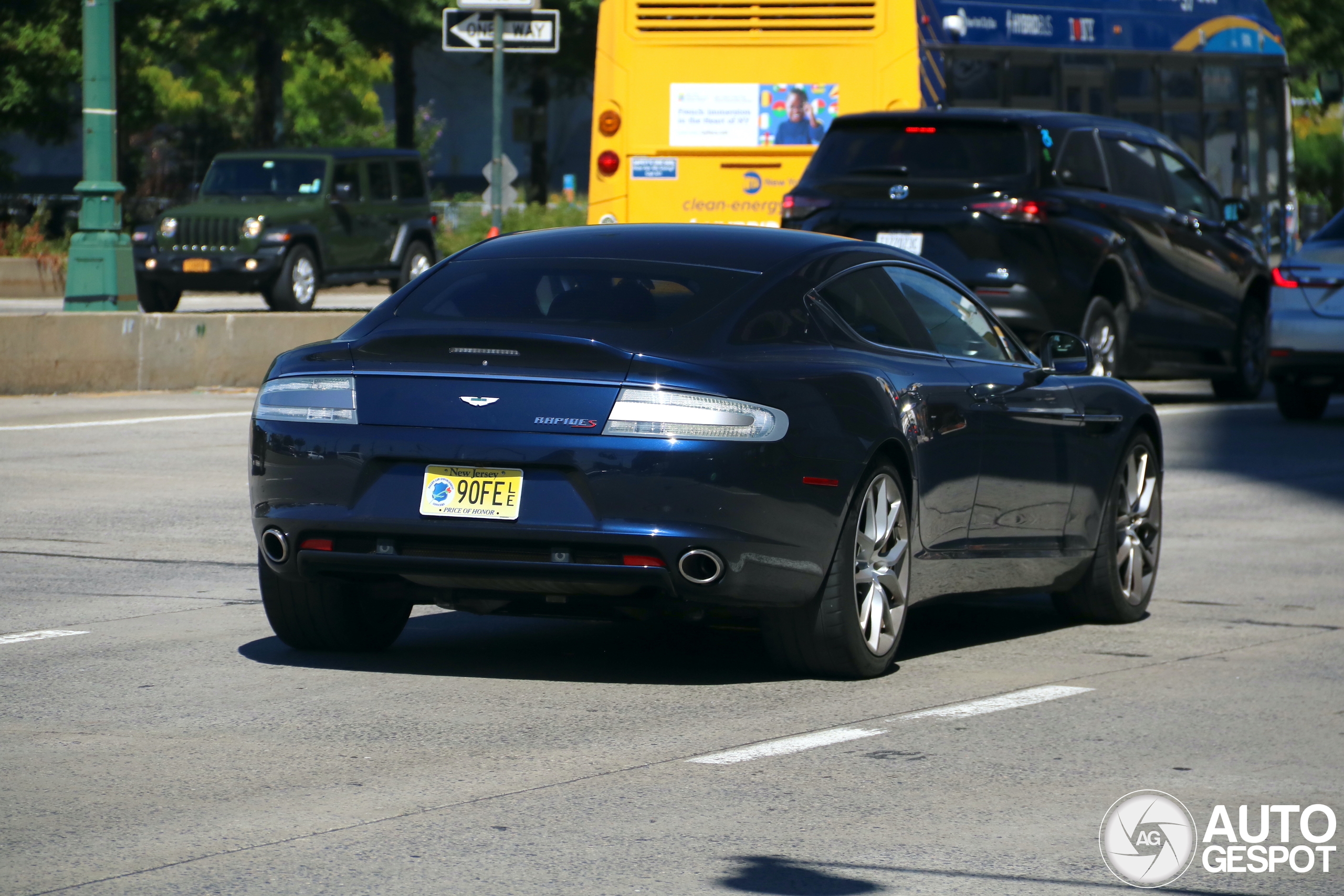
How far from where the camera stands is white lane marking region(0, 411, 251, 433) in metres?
15.2

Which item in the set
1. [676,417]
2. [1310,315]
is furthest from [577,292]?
[1310,315]

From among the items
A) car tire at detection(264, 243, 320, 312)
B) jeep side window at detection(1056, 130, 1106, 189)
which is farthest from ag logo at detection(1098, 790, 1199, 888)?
car tire at detection(264, 243, 320, 312)

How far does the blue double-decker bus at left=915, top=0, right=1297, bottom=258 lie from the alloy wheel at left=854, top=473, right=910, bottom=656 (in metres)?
13.7

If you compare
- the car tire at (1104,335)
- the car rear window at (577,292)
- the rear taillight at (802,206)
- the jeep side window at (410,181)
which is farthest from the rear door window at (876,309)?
the jeep side window at (410,181)

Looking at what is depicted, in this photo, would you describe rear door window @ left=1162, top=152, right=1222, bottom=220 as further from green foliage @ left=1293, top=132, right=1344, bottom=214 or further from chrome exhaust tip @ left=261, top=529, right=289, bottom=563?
green foliage @ left=1293, top=132, right=1344, bottom=214

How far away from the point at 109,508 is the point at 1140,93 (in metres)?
13.9

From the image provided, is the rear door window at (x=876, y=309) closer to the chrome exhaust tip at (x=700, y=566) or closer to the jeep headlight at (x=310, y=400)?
the chrome exhaust tip at (x=700, y=566)

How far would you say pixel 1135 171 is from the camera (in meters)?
17.3

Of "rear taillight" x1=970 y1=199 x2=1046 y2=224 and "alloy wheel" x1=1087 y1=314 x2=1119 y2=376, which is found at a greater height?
"rear taillight" x1=970 y1=199 x2=1046 y2=224

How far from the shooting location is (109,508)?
37.0ft

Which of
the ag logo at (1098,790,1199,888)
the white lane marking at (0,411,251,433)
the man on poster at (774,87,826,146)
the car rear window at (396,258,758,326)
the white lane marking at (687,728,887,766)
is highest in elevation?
the man on poster at (774,87,826,146)

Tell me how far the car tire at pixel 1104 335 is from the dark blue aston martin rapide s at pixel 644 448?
9021 mm

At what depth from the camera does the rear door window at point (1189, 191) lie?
17859 millimetres

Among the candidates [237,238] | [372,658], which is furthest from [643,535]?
[237,238]
